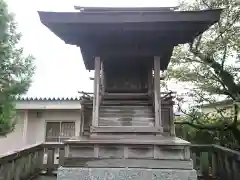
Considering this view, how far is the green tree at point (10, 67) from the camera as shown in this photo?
4.95 m

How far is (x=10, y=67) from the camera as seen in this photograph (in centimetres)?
524

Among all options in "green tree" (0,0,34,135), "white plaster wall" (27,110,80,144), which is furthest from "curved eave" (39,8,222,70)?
"white plaster wall" (27,110,80,144)

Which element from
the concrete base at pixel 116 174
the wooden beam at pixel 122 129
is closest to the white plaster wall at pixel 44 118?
the wooden beam at pixel 122 129

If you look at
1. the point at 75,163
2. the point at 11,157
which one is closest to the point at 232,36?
the point at 75,163

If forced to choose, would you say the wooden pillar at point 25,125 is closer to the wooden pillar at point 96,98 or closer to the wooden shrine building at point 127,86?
the wooden shrine building at point 127,86

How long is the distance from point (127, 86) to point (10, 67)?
8.10 feet

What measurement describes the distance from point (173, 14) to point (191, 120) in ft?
14.2

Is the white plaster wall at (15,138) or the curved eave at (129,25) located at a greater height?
the curved eave at (129,25)

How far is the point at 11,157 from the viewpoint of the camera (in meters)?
4.15

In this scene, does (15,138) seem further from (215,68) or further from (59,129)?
(215,68)

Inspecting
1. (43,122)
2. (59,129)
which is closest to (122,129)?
(59,129)

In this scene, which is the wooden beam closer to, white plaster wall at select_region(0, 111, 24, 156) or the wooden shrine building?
the wooden shrine building

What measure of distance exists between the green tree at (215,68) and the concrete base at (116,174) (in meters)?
3.61

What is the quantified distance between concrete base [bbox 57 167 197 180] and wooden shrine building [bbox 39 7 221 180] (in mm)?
14
